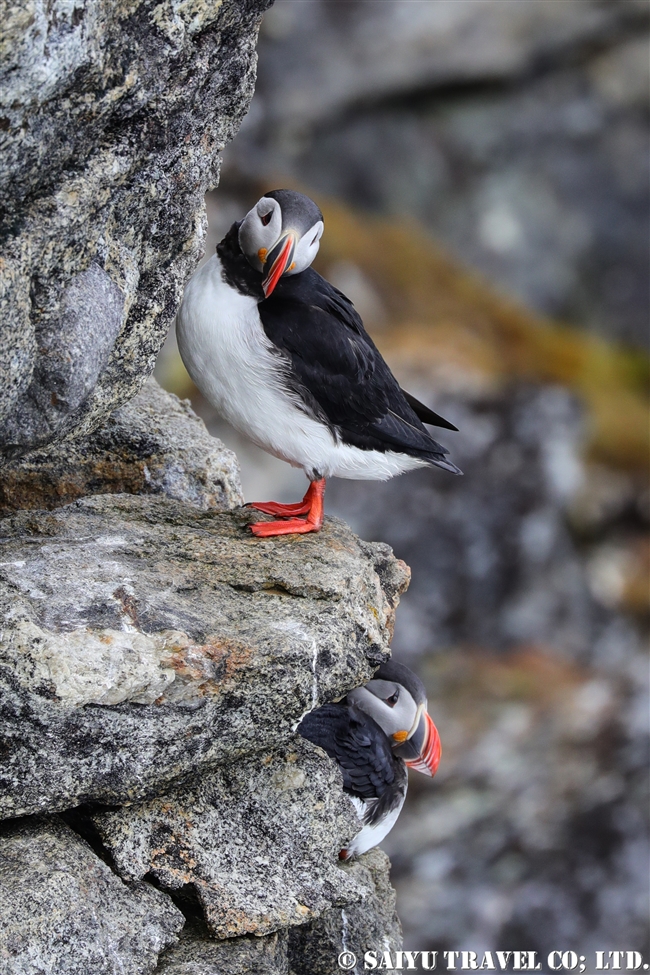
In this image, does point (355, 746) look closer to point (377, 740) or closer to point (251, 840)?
point (377, 740)

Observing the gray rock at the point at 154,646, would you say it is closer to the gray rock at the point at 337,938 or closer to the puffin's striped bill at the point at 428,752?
the puffin's striped bill at the point at 428,752

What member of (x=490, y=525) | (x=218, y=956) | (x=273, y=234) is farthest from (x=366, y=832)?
(x=490, y=525)

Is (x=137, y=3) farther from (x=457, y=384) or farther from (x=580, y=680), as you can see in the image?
(x=580, y=680)

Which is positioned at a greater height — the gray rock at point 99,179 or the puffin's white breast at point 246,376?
the gray rock at point 99,179

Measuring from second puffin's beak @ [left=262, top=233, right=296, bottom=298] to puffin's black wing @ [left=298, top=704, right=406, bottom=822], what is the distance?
6.99 feet

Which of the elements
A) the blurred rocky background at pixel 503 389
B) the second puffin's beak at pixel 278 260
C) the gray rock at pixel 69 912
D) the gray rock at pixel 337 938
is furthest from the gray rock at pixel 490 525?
the gray rock at pixel 69 912

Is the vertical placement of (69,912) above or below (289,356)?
below

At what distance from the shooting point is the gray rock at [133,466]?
5.80 metres

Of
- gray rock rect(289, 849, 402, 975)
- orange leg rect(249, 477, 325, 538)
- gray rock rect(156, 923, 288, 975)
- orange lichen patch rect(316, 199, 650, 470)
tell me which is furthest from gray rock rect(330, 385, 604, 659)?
gray rock rect(156, 923, 288, 975)

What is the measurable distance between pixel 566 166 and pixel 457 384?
11.4 metres

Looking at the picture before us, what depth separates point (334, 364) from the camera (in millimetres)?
5254

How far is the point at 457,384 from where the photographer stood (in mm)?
15742

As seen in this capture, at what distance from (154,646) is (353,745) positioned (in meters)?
1.67

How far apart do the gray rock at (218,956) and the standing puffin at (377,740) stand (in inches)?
39.2
